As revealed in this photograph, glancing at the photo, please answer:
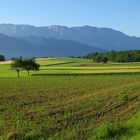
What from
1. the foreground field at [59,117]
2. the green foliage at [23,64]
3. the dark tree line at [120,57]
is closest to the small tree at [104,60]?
the dark tree line at [120,57]

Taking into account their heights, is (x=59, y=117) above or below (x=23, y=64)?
above

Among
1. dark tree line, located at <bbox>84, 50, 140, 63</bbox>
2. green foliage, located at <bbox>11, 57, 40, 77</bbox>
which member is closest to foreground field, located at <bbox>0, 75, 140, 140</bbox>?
green foliage, located at <bbox>11, 57, 40, 77</bbox>

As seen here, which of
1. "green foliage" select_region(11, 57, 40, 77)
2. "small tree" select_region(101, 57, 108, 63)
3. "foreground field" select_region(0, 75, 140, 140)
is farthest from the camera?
"small tree" select_region(101, 57, 108, 63)

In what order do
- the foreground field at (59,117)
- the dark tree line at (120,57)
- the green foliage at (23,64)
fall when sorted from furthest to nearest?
the dark tree line at (120,57), the green foliage at (23,64), the foreground field at (59,117)

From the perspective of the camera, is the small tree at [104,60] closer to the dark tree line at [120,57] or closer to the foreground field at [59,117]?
the dark tree line at [120,57]

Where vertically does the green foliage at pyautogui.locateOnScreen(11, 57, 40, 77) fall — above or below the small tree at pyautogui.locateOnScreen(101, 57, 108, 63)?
above

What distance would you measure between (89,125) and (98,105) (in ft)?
29.2

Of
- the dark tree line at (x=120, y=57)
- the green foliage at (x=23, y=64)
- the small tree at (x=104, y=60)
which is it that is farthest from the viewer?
the dark tree line at (x=120, y=57)

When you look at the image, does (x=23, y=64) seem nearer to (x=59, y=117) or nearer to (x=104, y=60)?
(x=104, y=60)

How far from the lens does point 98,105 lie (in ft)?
99.6

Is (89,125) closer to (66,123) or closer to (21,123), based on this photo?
(66,123)

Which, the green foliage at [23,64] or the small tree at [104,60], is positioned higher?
the green foliage at [23,64]

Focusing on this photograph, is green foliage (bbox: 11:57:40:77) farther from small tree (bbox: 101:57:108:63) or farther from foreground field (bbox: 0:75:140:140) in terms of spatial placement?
foreground field (bbox: 0:75:140:140)

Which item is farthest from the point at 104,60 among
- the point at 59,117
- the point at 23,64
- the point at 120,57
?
the point at 59,117
